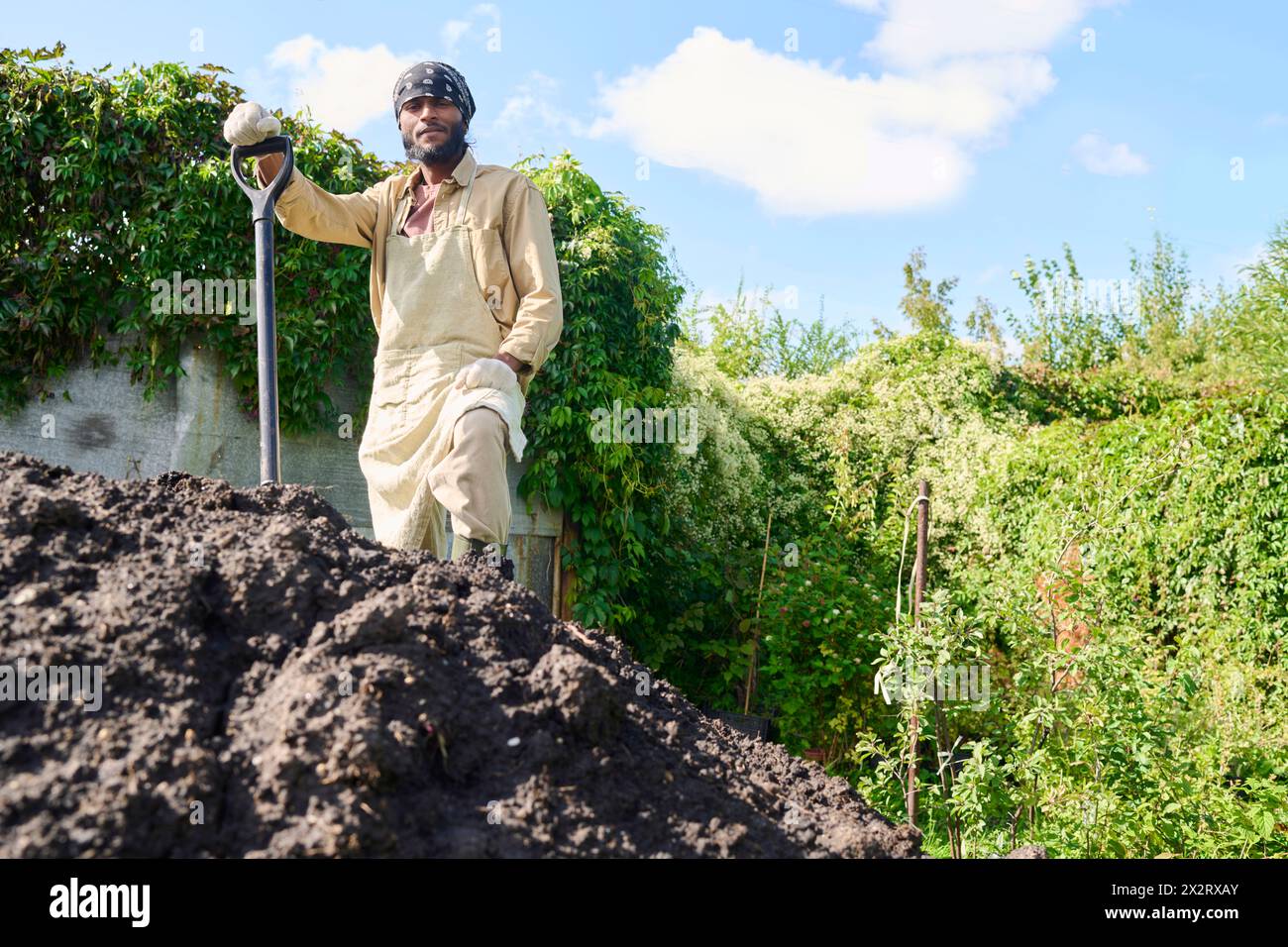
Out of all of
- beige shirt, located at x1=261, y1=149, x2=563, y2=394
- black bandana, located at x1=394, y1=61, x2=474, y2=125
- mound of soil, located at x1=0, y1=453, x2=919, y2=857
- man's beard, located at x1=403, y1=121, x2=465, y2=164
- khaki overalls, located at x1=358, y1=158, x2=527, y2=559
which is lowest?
mound of soil, located at x1=0, y1=453, x2=919, y2=857

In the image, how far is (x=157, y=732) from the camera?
176 centimetres

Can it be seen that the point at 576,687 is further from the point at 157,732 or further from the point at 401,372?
the point at 401,372

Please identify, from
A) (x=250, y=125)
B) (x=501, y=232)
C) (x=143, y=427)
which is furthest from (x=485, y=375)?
(x=143, y=427)

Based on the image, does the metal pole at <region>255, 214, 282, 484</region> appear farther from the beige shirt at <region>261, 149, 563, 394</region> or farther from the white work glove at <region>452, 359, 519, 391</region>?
the white work glove at <region>452, 359, 519, 391</region>

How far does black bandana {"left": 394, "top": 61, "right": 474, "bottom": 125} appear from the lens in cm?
349

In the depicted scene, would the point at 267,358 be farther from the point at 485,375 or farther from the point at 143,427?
the point at 143,427


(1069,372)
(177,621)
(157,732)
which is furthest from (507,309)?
(1069,372)

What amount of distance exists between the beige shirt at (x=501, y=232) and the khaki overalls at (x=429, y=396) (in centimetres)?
5

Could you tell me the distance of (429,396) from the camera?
11.3 feet

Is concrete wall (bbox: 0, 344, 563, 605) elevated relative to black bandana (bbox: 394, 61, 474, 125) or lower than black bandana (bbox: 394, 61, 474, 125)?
lower

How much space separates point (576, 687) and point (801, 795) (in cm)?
94

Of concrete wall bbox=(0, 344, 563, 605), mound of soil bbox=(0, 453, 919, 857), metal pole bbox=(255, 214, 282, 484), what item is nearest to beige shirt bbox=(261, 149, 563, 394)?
metal pole bbox=(255, 214, 282, 484)

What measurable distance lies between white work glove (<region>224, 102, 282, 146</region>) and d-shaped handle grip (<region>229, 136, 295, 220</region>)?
1.1 inches

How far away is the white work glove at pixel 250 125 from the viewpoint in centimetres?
336
